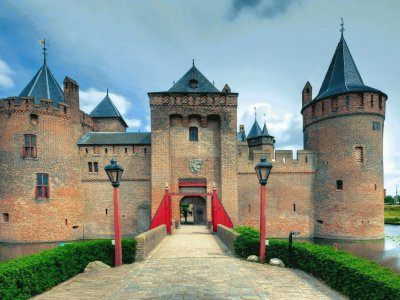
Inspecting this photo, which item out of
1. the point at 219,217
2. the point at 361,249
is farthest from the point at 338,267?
the point at 361,249

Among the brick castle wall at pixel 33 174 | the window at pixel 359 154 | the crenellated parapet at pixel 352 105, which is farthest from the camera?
the window at pixel 359 154

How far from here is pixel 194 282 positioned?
251 inches

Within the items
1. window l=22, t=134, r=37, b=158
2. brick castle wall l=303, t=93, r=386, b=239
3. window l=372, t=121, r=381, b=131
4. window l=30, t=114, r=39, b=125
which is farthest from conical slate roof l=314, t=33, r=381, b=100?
window l=22, t=134, r=37, b=158

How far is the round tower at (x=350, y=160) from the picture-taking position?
19203mm

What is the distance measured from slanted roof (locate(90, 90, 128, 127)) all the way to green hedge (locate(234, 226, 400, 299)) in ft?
71.9

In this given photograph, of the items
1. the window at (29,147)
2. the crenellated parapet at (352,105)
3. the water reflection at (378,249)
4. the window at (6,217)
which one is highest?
the crenellated parapet at (352,105)

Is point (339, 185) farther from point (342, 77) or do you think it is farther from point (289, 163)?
point (342, 77)

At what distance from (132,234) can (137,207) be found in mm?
2094

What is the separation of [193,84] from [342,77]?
11.1 m

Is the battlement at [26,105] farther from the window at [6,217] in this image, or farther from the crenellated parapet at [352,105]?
the crenellated parapet at [352,105]

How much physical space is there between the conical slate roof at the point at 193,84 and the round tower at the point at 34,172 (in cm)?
873

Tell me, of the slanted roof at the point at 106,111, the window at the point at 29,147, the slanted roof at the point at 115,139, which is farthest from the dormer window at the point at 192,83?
the window at the point at 29,147

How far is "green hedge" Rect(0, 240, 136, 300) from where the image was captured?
5496mm

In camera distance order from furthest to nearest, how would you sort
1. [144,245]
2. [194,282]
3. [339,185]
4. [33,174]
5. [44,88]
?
[44,88]
[339,185]
[33,174]
[144,245]
[194,282]
